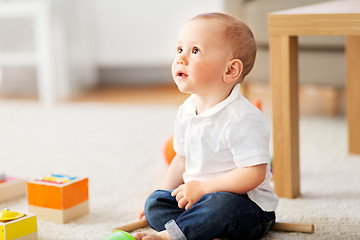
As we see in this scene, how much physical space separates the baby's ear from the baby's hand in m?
0.18

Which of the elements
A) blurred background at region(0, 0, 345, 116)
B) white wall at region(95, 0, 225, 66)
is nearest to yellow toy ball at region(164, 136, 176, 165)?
blurred background at region(0, 0, 345, 116)

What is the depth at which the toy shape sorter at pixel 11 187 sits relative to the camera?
118cm

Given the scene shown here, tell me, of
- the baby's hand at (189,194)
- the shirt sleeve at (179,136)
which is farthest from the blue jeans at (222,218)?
the shirt sleeve at (179,136)

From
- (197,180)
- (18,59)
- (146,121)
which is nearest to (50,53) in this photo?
(18,59)

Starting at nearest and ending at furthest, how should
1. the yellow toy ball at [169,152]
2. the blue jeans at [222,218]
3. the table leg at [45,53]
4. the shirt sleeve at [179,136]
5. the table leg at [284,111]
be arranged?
the blue jeans at [222,218]
the shirt sleeve at [179,136]
the table leg at [284,111]
the yellow toy ball at [169,152]
the table leg at [45,53]

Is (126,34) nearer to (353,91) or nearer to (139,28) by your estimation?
(139,28)

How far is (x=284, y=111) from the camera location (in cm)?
114

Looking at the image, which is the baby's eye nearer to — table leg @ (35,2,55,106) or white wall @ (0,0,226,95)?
table leg @ (35,2,55,106)

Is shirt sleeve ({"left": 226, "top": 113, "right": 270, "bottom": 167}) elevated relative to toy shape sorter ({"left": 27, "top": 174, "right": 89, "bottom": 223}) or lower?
elevated

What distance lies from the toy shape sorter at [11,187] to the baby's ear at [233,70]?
1.89 feet

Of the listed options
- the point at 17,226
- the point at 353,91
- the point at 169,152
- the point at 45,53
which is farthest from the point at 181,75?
the point at 45,53

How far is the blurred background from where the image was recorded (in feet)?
8.47

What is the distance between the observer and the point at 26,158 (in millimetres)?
1582

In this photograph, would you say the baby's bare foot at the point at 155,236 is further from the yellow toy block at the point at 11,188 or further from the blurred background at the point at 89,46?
the blurred background at the point at 89,46
